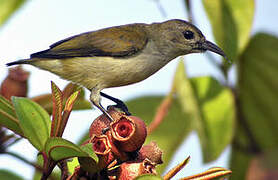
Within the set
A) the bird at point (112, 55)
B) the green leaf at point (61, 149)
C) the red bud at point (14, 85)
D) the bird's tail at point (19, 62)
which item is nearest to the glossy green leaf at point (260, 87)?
the bird at point (112, 55)

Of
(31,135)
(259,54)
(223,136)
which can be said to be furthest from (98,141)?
(259,54)

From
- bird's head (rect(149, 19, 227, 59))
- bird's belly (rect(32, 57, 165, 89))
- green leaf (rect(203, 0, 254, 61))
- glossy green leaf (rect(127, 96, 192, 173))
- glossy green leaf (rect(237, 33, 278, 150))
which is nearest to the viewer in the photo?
green leaf (rect(203, 0, 254, 61))

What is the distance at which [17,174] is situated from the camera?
9.12 feet

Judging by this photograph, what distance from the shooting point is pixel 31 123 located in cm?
221

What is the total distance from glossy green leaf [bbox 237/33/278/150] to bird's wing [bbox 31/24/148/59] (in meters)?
1.01

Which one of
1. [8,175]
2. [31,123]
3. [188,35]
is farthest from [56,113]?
[188,35]

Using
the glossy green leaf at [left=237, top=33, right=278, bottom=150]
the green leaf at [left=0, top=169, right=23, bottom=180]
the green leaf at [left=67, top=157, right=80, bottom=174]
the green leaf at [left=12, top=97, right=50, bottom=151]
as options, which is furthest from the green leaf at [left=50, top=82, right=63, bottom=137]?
the glossy green leaf at [left=237, top=33, right=278, bottom=150]

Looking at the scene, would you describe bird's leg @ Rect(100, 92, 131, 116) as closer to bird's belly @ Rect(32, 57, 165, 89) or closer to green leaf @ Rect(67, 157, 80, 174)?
bird's belly @ Rect(32, 57, 165, 89)

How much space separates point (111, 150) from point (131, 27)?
2.52 m

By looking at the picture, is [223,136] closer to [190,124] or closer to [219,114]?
[219,114]

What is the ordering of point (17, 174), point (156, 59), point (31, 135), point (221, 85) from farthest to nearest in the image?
1. point (156, 59)
2. point (221, 85)
3. point (17, 174)
4. point (31, 135)

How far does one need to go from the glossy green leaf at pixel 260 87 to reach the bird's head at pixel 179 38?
40 centimetres

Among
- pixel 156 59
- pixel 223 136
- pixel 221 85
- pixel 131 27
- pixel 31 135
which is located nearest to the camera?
pixel 31 135

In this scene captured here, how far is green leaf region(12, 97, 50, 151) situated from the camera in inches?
85.4
